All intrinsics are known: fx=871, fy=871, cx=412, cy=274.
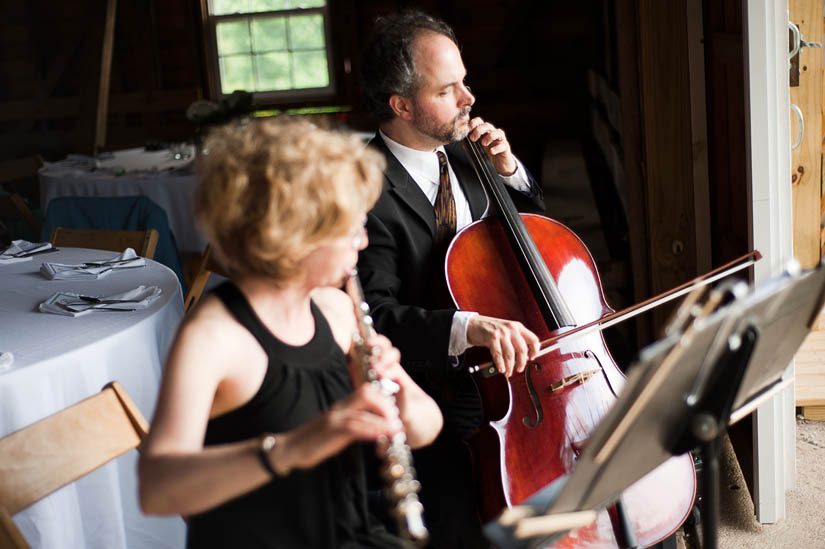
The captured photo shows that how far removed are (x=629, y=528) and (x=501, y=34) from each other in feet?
22.5

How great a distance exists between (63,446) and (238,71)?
6.98 metres

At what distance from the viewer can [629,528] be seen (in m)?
1.67

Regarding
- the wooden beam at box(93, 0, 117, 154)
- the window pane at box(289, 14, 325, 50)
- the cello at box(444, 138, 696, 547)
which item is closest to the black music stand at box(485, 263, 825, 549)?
the cello at box(444, 138, 696, 547)

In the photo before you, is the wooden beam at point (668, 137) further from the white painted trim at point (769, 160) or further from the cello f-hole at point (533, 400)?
the cello f-hole at point (533, 400)

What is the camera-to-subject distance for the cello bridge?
1.79 metres

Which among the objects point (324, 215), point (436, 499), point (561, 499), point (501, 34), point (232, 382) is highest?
point (501, 34)

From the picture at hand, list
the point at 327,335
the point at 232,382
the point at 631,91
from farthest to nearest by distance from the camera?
the point at 631,91
the point at 327,335
the point at 232,382

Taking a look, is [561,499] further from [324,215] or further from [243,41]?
[243,41]

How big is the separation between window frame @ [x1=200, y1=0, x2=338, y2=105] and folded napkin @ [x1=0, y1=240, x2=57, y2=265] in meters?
5.13

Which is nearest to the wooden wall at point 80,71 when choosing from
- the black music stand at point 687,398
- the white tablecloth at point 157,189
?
the white tablecloth at point 157,189

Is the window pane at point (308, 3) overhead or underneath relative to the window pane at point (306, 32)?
overhead

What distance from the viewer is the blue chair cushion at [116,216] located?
13.4 feet

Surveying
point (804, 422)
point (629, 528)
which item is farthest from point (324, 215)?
point (804, 422)

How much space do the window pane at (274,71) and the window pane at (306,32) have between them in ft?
0.56
